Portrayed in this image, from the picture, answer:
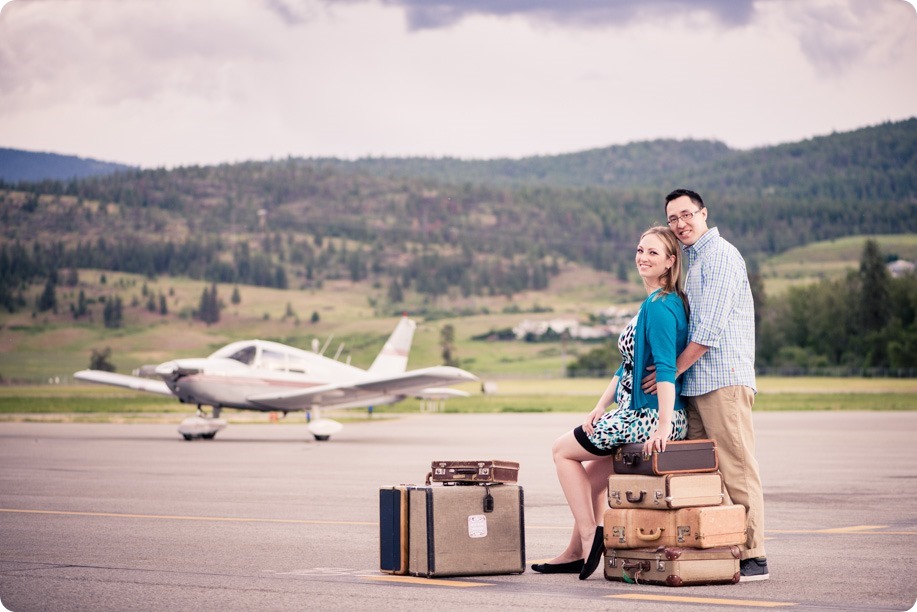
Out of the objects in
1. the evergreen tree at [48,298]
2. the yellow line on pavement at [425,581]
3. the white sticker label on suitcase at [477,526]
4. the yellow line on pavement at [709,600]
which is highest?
the evergreen tree at [48,298]

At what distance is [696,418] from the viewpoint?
22.9ft

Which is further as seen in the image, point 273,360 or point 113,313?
point 113,313

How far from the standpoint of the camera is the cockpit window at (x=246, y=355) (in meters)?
26.2

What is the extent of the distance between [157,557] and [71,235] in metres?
200

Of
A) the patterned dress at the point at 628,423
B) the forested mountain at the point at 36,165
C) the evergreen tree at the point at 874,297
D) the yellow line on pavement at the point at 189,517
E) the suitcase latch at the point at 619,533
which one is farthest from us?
the evergreen tree at the point at 874,297

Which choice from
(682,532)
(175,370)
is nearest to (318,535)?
(682,532)

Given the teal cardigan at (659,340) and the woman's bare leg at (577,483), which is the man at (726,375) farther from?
the woman's bare leg at (577,483)

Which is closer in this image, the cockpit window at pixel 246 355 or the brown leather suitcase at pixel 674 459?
the brown leather suitcase at pixel 674 459

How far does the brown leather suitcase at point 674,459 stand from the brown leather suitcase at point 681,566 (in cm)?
43

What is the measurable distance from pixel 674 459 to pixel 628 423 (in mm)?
364

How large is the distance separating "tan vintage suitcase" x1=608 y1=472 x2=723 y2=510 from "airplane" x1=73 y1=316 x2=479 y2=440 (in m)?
17.5

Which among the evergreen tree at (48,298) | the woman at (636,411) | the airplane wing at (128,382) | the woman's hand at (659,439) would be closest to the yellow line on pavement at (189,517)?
the woman at (636,411)

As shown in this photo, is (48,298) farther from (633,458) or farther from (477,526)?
(633,458)

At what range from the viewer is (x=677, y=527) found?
6.44 meters
